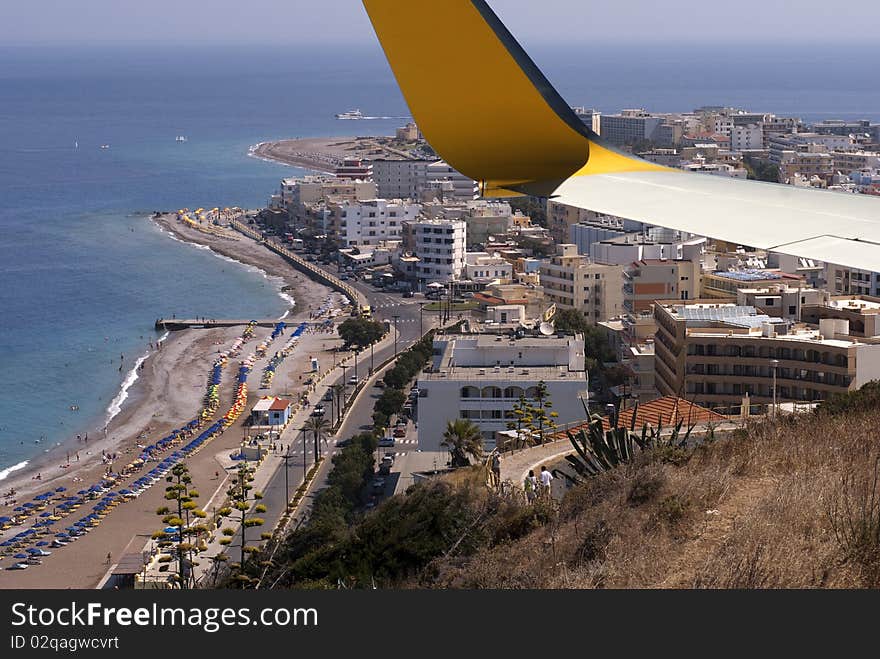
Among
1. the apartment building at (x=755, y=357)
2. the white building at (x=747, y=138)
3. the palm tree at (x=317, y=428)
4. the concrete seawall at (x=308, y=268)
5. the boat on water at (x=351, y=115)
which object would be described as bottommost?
the palm tree at (x=317, y=428)

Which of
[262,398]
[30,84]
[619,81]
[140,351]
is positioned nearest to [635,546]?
[262,398]

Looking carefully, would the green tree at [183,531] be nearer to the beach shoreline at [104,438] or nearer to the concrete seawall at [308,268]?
the beach shoreline at [104,438]

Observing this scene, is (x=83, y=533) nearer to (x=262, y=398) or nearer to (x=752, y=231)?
(x=262, y=398)

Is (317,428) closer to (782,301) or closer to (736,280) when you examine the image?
(782,301)

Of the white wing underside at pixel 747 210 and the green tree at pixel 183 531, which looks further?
the green tree at pixel 183 531

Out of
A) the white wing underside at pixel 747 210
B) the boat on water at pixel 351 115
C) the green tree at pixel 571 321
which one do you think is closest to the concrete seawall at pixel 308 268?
the green tree at pixel 571 321

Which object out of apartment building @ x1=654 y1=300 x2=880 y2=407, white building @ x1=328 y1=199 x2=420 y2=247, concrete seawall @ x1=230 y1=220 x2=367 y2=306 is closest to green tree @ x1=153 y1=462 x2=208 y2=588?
apartment building @ x1=654 y1=300 x2=880 y2=407

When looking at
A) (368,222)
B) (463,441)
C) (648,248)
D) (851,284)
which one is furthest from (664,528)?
(368,222)

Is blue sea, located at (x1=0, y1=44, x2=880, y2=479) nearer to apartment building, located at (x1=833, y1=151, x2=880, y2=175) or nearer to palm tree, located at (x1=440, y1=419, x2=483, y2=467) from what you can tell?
palm tree, located at (x1=440, y1=419, x2=483, y2=467)
